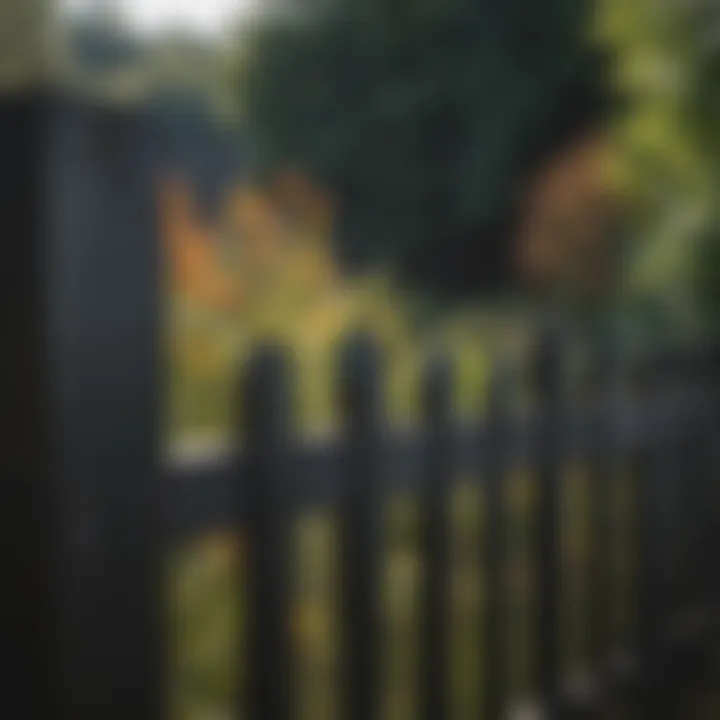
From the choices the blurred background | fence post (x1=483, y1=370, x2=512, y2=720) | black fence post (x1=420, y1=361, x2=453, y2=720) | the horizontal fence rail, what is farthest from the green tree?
black fence post (x1=420, y1=361, x2=453, y2=720)

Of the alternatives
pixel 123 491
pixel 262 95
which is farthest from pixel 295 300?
pixel 123 491

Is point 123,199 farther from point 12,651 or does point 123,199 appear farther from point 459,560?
point 459,560

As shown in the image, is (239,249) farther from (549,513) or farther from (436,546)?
(436,546)

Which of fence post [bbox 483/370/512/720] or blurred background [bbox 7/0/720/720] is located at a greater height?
blurred background [bbox 7/0/720/720]

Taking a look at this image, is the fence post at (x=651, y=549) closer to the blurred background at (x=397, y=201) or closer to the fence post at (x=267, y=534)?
the blurred background at (x=397, y=201)

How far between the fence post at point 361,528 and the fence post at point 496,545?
34 centimetres

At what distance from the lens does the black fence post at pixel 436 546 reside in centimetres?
154

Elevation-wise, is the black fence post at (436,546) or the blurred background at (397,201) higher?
the blurred background at (397,201)

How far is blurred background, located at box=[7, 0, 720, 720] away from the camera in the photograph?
1.30 metres

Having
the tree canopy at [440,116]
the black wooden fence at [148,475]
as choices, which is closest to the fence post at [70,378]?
the black wooden fence at [148,475]

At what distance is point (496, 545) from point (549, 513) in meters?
0.20

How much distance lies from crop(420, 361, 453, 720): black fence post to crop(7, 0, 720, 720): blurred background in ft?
0.11

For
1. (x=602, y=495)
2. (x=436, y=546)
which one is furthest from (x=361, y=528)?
(x=602, y=495)

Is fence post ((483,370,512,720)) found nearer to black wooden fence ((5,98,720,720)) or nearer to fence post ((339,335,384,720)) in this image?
black wooden fence ((5,98,720,720))
